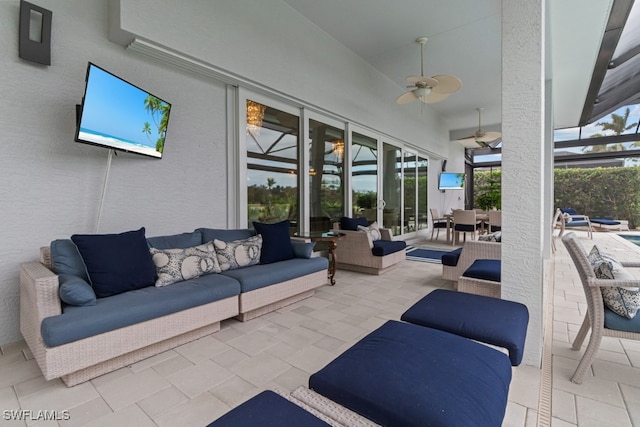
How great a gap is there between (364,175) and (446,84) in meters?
2.52

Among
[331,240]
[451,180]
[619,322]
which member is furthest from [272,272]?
[451,180]

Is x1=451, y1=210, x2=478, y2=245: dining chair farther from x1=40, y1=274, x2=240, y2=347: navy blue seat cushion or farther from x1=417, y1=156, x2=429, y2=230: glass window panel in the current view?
x1=40, y1=274, x2=240, y2=347: navy blue seat cushion

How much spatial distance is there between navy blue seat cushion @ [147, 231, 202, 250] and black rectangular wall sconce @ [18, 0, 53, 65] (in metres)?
1.69

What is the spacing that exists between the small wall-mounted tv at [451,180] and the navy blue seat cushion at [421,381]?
31.6 ft

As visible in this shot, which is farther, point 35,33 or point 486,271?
point 486,271

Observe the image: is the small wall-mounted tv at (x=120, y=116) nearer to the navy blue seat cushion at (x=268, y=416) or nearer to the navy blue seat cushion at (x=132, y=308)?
the navy blue seat cushion at (x=132, y=308)

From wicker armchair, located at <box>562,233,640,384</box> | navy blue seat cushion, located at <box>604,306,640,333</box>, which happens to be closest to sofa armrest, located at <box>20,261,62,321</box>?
wicker armchair, located at <box>562,233,640,384</box>

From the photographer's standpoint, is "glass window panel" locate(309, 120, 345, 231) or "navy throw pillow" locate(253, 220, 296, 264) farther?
"glass window panel" locate(309, 120, 345, 231)

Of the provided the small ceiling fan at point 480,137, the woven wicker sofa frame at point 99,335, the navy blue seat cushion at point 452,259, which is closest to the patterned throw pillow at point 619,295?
the navy blue seat cushion at point 452,259

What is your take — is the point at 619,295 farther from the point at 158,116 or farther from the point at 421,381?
the point at 158,116

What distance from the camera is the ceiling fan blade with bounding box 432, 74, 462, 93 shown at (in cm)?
418

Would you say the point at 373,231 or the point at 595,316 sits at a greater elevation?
the point at 373,231

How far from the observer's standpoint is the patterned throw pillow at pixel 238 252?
10.3 ft

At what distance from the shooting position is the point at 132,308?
6.89 feet
